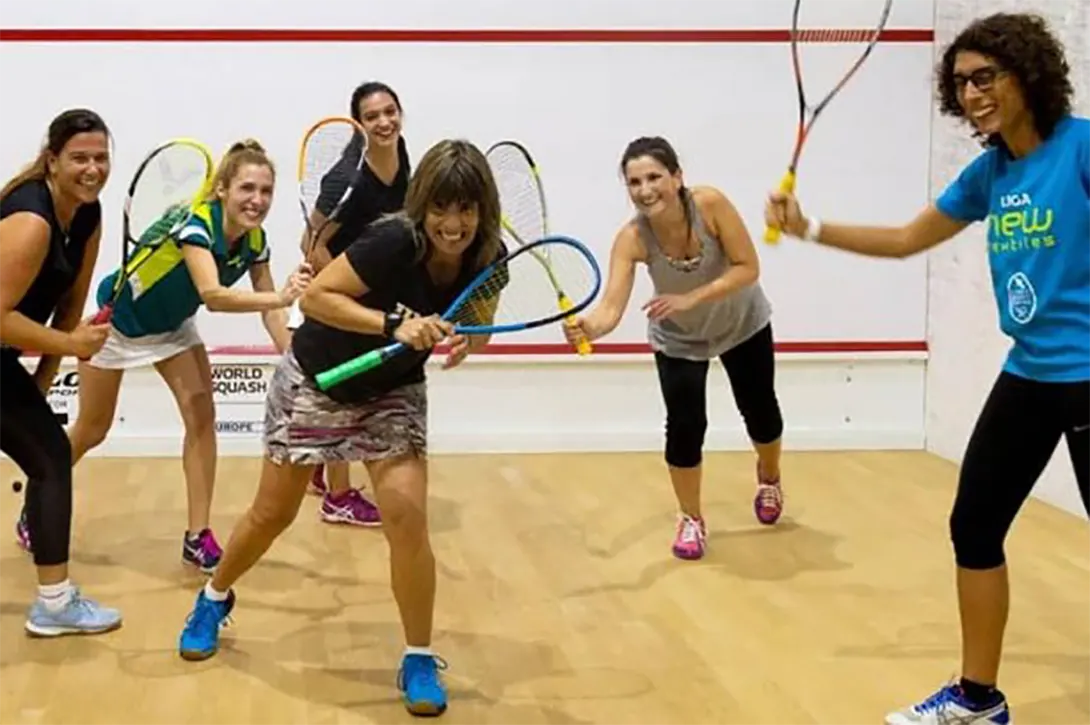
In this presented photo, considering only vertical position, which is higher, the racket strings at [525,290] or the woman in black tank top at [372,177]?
the woman in black tank top at [372,177]

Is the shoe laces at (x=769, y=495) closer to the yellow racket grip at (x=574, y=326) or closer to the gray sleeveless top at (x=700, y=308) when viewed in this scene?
the gray sleeveless top at (x=700, y=308)

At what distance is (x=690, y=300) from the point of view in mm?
3455

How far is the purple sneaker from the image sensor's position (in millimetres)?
3580

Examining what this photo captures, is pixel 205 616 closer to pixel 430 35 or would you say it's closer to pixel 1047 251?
pixel 1047 251

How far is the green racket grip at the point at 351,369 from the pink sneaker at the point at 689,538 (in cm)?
150

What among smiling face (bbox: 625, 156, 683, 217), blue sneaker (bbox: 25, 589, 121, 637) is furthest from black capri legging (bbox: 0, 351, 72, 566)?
smiling face (bbox: 625, 156, 683, 217)

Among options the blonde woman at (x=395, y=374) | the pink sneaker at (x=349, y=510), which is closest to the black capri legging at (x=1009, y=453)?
the blonde woman at (x=395, y=374)

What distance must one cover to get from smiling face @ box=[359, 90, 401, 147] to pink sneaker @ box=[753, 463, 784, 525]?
1363mm

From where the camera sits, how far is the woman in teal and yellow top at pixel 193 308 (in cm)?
331

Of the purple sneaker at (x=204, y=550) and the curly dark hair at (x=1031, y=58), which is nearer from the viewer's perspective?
the curly dark hair at (x=1031, y=58)

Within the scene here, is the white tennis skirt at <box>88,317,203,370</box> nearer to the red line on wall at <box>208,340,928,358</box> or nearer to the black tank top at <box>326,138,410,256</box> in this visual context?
the black tank top at <box>326,138,410,256</box>

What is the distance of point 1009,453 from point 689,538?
1.51m

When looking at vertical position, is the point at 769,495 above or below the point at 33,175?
below

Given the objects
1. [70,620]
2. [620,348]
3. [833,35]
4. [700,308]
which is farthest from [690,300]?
[833,35]
